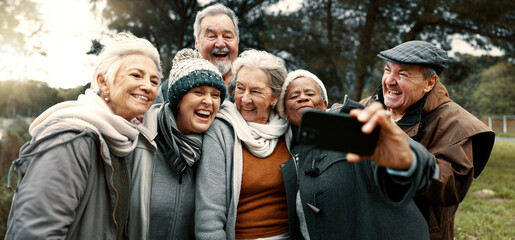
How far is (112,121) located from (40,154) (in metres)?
0.35

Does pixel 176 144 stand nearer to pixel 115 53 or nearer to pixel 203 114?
pixel 203 114

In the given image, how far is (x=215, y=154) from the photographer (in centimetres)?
198

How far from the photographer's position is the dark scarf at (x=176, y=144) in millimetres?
1935

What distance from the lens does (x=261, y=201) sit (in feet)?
6.80

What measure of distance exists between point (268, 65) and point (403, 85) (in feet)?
2.86

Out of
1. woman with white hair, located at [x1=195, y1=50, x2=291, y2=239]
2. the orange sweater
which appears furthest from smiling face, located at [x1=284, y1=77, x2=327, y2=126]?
the orange sweater

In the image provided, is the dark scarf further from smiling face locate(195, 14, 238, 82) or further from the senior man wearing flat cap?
the senior man wearing flat cap

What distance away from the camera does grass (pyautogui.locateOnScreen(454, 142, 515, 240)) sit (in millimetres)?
5355

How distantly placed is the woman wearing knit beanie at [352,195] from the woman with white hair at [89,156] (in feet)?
2.98

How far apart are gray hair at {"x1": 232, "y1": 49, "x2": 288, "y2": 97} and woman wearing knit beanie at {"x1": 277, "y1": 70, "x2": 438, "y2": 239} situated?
45cm

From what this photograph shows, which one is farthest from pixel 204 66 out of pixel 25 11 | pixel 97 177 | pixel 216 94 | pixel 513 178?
pixel 513 178

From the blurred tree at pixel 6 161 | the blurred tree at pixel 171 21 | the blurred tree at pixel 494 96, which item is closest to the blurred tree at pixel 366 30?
the blurred tree at pixel 171 21

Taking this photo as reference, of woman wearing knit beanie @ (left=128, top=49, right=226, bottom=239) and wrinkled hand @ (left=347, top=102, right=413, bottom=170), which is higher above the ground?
wrinkled hand @ (left=347, top=102, right=413, bottom=170)

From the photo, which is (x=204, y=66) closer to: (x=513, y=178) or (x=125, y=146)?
(x=125, y=146)
